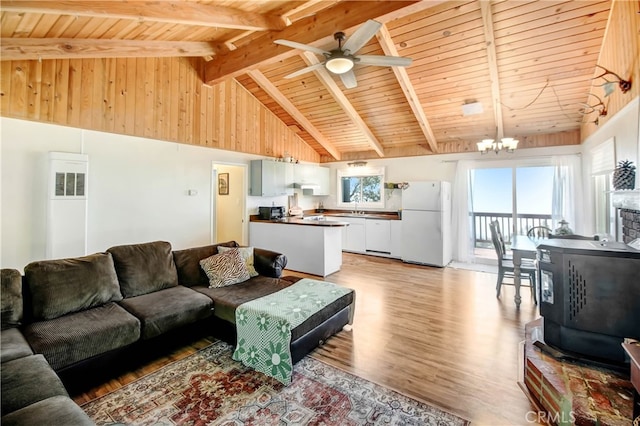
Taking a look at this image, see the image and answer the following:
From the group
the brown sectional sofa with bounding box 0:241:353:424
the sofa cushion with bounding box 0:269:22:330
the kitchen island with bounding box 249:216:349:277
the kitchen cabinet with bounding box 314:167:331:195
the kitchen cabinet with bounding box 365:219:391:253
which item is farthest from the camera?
the kitchen cabinet with bounding box 314:167:331:195

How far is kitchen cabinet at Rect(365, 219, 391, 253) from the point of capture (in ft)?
21.7

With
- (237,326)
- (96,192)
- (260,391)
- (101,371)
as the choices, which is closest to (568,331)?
(260,391)

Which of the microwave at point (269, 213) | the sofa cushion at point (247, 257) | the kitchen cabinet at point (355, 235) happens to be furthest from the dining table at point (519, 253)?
the microwave at point (269, 213)

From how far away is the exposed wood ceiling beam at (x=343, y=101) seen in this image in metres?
4.66

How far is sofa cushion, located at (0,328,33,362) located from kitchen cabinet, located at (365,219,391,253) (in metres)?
5.86

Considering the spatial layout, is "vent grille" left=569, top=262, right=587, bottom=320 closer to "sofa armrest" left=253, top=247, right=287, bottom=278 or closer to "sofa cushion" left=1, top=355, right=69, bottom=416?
"sofa armrest" left=253, top=247, right=287, bottom=278

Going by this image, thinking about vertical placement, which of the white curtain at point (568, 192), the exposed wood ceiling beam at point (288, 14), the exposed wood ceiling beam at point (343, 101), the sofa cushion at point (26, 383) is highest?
the exposed wood ceiling beam at point (288, 14)

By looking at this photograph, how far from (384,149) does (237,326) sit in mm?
5699

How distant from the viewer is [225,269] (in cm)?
334

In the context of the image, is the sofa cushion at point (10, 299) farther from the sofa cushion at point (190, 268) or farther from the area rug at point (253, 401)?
the sofa cushion at point (190, 268)

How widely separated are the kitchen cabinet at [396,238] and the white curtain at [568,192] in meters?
2.76

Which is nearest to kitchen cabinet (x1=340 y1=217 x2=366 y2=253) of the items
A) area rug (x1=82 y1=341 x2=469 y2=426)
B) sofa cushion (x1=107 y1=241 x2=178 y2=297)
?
sofa cushion (x1=107 y1=241 x2=178 y2=297)

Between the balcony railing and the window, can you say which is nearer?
the balcony railing

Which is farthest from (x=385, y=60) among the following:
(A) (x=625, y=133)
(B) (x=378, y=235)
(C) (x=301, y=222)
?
(B) (x=378, y=235)
